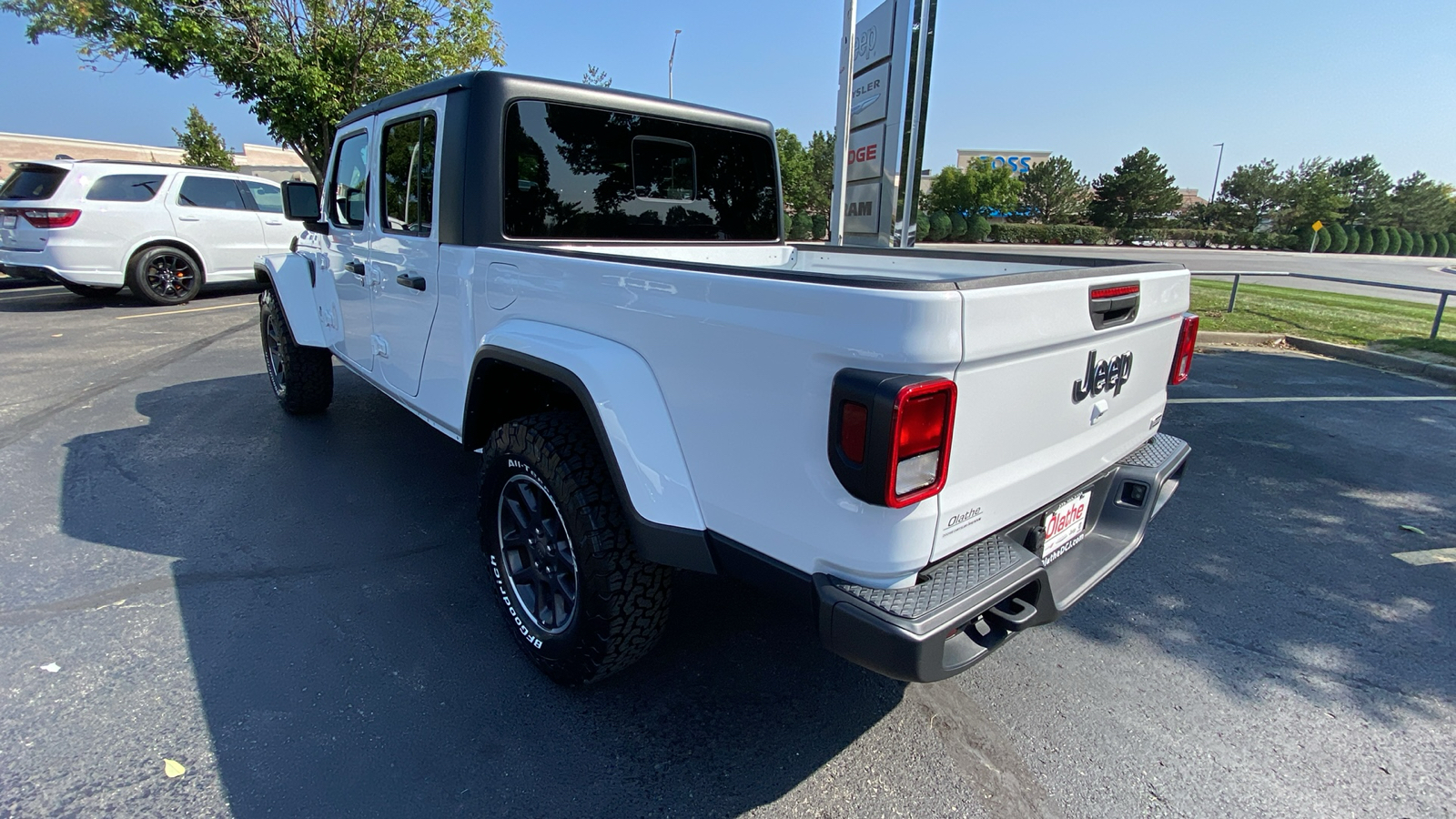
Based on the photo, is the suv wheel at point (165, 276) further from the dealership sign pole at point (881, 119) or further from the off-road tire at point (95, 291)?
the dealership sign pole at point (881, 119)

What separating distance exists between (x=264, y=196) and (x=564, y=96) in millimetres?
10561

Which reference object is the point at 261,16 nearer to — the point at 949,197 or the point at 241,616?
the point at 241,616

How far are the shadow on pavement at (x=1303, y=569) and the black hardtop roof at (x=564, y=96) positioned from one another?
287 centimetres

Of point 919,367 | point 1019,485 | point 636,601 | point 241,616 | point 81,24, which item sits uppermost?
point 81,24

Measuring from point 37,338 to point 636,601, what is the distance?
9.30 m

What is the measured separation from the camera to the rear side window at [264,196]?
1064 centimetres

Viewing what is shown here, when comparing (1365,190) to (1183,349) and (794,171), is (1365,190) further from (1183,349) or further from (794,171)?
(1183,349)

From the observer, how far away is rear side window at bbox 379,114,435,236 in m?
2.97

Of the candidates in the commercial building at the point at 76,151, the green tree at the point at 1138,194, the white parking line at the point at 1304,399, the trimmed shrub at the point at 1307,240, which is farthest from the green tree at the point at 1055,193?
the white parking line at the point at 1304,399

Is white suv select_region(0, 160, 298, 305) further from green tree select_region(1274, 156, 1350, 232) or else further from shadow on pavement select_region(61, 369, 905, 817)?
green tree select_region(1274, 156, 1350, 232)

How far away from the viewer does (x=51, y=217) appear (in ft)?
28.7

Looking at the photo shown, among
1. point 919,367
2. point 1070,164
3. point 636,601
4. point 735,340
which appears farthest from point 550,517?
point 1070,164

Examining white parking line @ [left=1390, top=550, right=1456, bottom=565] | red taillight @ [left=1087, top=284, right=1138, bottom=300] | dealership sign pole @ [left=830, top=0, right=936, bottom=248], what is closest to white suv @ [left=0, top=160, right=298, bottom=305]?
dealership sign pole @ [left=830, top=0, right=936, bottom=248]

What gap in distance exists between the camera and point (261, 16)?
42.1 ft
